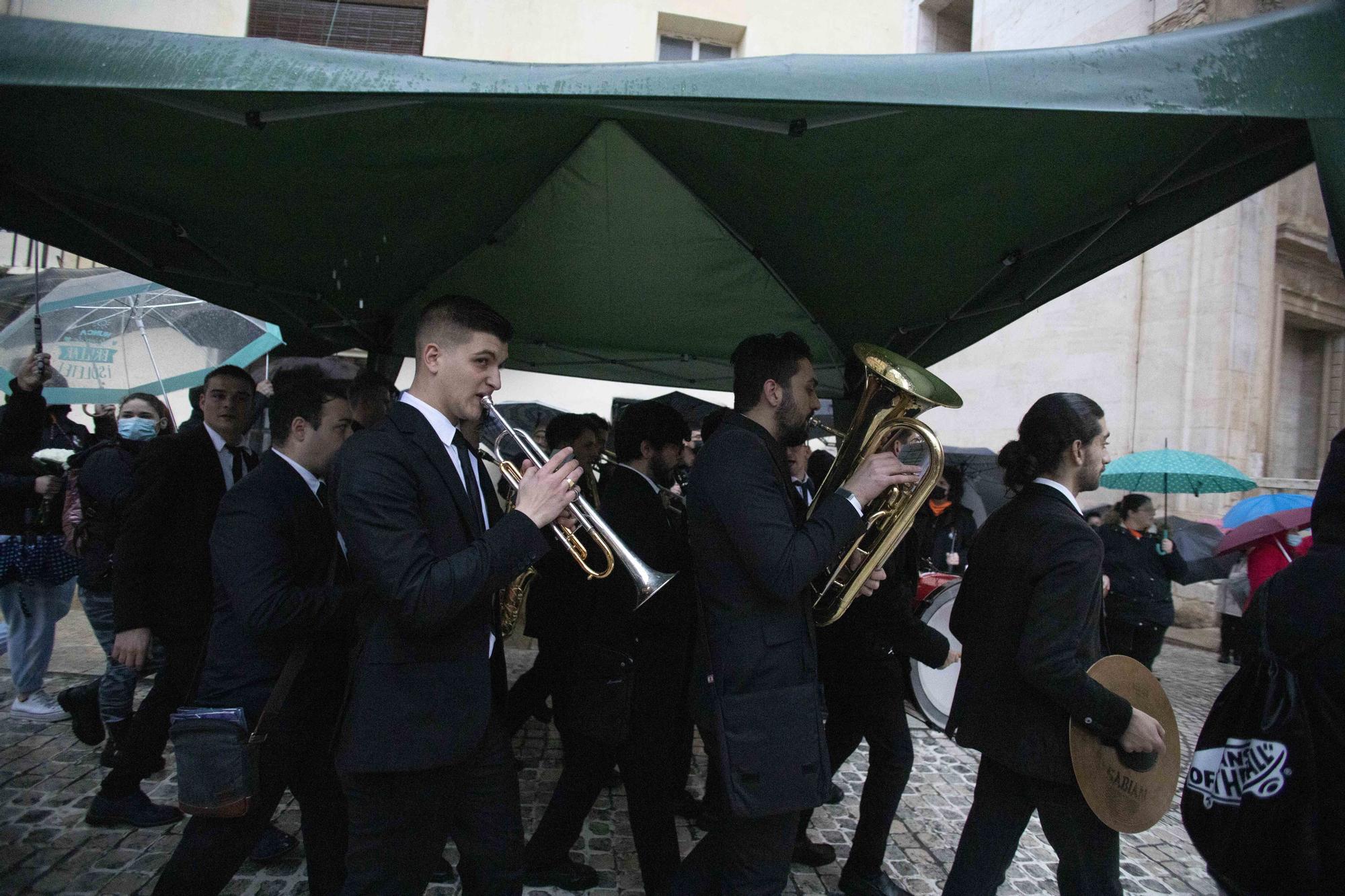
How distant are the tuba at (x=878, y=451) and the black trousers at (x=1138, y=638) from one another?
448 cm

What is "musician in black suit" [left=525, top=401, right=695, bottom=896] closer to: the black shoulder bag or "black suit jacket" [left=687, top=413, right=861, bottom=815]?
"black suit jacket" [left=687, top=413, right=861, bottom=815]

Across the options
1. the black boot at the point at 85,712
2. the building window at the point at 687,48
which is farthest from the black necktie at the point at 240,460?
the building window at the point at 687,48

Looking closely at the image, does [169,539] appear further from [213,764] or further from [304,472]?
[213,764]

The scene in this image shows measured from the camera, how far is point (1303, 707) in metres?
1.75

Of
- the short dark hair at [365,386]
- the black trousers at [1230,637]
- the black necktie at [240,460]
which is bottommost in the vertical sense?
the black trousers at [1230,637]

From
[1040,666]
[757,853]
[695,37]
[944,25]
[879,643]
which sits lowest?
[757,853]

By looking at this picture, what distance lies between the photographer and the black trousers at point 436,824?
186 centimetres

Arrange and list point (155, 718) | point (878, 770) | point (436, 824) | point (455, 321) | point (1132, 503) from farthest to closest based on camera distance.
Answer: point (1132, 503) < point (155, 718) < point (878, 770) < point (455, 321) < point (436, 824)

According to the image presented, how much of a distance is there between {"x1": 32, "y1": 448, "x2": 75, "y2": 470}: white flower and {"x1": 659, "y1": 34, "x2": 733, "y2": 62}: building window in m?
11.1

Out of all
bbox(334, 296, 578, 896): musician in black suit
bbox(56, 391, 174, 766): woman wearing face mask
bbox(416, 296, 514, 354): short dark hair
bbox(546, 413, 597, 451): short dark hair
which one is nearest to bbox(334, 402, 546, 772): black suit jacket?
bbox(334, 296, 578, 896): musician in black suit

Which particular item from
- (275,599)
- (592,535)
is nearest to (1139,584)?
(592,535)

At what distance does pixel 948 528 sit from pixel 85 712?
6.80 meters

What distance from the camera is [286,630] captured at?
2225 millimetres

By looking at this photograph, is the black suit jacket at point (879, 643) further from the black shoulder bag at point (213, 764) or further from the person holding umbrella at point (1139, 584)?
the person holding umbrella at point (1139, 584)
